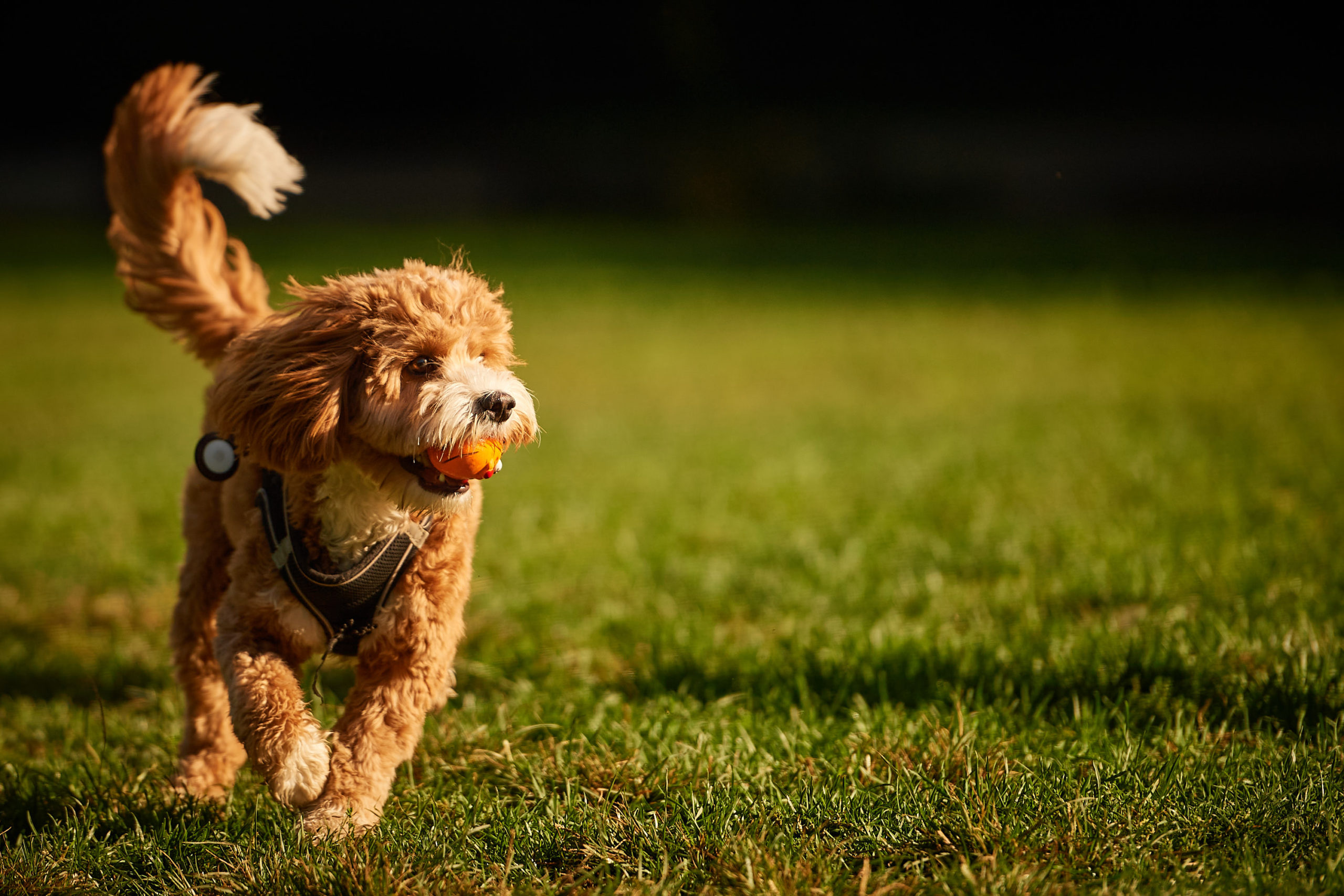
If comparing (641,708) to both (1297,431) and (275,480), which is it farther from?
(1297,431)

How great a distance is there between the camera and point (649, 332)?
41.3ft

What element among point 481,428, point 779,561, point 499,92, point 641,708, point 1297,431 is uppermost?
point 499,92

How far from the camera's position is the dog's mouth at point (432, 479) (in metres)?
2.69

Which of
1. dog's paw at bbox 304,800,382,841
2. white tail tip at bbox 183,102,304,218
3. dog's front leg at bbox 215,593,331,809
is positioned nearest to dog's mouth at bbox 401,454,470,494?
dog's front leg at bbox 215,593,331,809

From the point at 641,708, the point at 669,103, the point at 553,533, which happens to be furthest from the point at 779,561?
the point at 669,103

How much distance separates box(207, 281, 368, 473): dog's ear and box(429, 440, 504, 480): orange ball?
28cm

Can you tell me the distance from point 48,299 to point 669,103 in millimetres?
15000

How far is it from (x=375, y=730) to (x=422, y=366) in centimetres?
91

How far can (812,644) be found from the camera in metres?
4.02

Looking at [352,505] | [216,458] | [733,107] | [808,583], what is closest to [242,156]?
[216,458]

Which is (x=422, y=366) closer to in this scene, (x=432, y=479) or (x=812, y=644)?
(x=432, y=479)

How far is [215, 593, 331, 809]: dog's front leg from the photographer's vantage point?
2.67 meters

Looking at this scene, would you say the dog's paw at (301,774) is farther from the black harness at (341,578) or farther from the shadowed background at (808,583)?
the black harness at (341,578)

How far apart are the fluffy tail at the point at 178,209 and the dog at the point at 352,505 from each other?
48 centimetres
